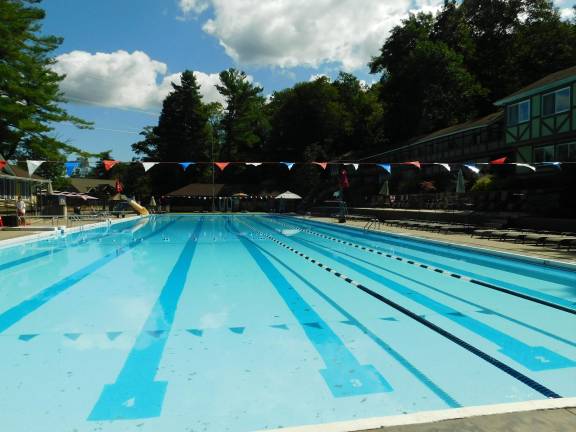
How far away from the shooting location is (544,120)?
24156mm

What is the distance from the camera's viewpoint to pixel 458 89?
44531 mm

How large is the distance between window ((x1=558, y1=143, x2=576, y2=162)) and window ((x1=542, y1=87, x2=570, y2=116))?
6.32 ft

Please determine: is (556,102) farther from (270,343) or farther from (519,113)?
(270,343)

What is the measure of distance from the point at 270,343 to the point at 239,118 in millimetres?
66030

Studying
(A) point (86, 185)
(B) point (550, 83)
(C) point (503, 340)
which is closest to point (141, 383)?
(C) point (503, 340)

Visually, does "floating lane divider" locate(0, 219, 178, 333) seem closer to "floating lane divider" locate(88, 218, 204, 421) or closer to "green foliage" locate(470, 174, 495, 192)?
"floating lane divider" locate(88, 218, 204, 421)

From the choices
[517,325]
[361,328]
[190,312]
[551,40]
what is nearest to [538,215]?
[517,325]

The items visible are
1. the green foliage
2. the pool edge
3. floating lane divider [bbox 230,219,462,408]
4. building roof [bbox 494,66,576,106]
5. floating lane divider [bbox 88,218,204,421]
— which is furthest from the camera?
the green foliage

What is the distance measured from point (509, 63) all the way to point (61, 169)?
48435mm

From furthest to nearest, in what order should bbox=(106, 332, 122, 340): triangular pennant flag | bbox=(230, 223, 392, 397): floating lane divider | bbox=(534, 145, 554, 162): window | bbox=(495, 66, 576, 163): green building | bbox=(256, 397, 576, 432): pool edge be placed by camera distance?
bbox=(534, 145, 554, 162): window < bbox=(495, 66, 576, 163): green building < bbox=(106, 332, 122, 340): triangular pennant flag < bbox=(230, 223, 392, 397): floating lane divider < bbox=(256, 397, 576, 432): pool edge

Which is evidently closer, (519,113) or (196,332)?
(196,332)

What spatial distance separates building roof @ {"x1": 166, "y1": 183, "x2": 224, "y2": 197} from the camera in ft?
189

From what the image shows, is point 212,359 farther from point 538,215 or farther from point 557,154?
point 557,154

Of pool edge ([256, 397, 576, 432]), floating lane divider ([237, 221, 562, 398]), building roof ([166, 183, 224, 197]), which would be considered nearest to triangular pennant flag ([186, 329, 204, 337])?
pool edge ([256, 397, 576, 432])
